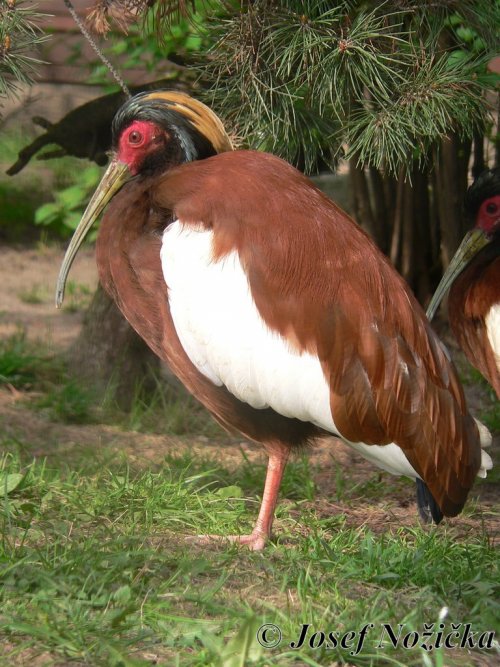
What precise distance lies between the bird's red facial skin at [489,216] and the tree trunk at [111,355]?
6.30 feet

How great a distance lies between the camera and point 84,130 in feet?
17.5

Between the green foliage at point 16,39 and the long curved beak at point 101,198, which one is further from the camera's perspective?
the long curved beak at point 101,198

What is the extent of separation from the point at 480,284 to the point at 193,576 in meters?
1.93

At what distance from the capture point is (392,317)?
3510 millimetres

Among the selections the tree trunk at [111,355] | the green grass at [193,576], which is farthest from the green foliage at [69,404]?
the green grass at [193,576]

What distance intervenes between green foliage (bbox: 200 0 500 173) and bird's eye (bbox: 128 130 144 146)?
480mm

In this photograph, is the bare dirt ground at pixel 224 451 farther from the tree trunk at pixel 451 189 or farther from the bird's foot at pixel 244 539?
the tree trunk at pixel 451 189

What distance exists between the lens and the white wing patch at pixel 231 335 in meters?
3.35

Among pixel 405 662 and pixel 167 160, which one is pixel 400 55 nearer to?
pixel 167 160

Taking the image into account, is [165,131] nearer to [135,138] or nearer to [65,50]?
[135,138]

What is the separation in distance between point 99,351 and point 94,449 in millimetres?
970

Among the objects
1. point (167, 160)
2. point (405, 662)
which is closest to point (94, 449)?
point (167, 160)

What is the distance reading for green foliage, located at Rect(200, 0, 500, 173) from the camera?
12.6ft

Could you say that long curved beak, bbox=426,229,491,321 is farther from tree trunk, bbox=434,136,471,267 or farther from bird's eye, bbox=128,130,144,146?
bird's eye, bbox=128,130,144,146
